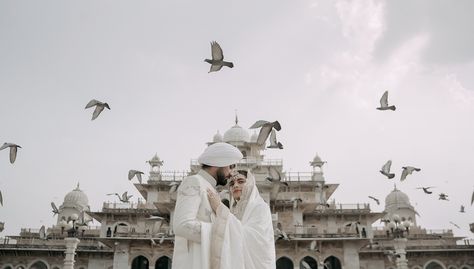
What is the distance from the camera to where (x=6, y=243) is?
122ft

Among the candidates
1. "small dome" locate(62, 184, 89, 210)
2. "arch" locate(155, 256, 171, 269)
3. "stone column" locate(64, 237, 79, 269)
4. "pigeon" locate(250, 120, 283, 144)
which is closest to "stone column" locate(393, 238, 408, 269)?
"pigeon" locate(250, 120, 283, 144)

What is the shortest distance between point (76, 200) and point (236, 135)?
20328mm

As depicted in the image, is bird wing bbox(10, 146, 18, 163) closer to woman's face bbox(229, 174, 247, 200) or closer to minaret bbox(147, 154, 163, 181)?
woman's face bbox(229, 174, 247, 200)

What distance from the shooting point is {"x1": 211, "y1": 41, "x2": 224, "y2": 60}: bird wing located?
10.1 m

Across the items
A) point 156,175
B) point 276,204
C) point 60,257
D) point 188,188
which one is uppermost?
point 156,175

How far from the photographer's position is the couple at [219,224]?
13.2 feet

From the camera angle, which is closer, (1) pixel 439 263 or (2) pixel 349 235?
(2) pixel 349 235

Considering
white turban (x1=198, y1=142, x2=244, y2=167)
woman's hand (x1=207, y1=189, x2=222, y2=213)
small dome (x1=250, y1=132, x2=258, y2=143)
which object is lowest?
woman's hand (x1=207, y1=189, x2=222, y2=213)

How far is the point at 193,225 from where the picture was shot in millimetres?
4035

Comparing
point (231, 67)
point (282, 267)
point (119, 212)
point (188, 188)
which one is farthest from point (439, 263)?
point (188, 188)

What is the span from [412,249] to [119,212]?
23282 millimetres

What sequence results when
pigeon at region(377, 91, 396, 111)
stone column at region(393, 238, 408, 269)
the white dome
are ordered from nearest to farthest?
pigeon at region(377, 91, 396, 111), stone column at region(393, 238, 408, 269), the white dome

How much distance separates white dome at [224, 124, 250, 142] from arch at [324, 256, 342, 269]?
12.6m

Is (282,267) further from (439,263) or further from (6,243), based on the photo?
(6,243)
